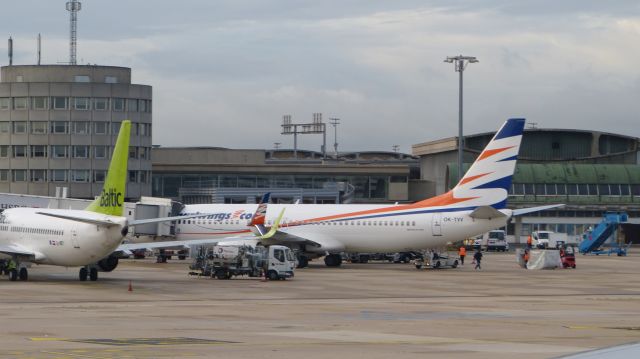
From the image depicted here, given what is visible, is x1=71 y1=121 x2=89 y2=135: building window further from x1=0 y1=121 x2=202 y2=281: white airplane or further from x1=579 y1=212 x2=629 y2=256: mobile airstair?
x1=0 y1=121 x2=202 y2=281: white airplane

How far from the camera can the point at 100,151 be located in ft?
370

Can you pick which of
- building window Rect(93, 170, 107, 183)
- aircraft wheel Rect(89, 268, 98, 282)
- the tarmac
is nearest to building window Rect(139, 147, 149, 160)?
building window Rect(93, 170, 107, 183)

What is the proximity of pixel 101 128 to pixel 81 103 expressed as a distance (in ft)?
10.4

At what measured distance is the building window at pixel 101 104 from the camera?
11156cm

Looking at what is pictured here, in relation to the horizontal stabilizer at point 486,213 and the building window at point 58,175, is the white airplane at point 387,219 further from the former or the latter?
the building window at point 58,175

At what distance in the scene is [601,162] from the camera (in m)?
130

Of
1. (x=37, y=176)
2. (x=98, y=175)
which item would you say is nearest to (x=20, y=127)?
(x=37, y=176)

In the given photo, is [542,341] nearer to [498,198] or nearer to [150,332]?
[150,332]

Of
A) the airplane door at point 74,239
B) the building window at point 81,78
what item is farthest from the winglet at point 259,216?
the building window at point 81,78

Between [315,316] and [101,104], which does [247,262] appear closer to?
[315,316]

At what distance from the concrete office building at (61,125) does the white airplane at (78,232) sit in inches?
2284

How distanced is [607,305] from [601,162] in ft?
298

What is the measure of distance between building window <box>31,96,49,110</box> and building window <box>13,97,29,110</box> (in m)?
0.66

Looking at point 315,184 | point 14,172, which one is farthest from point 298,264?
point 315,184
